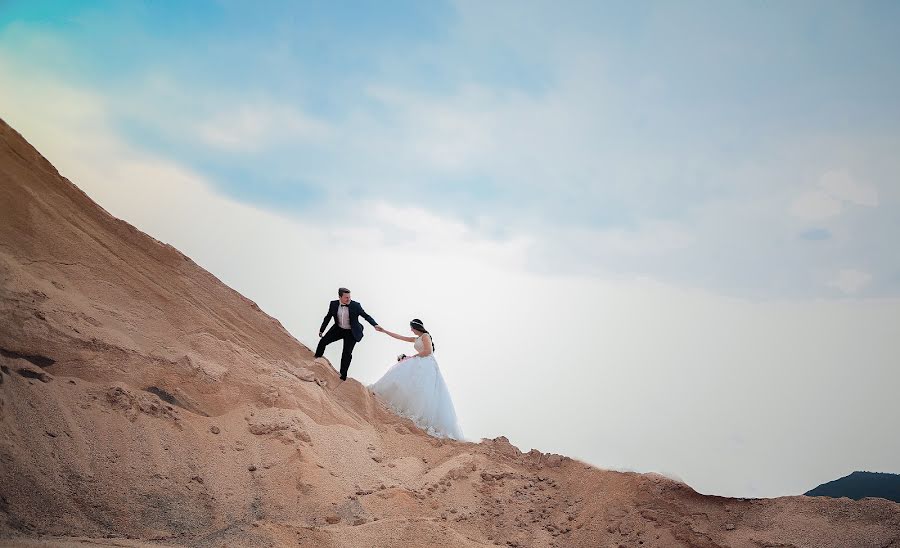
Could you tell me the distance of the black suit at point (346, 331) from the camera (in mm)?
→ 13188

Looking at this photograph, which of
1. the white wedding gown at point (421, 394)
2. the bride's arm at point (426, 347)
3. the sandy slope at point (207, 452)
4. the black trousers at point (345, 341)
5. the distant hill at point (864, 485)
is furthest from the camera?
the bride's arm at point (426, 347)

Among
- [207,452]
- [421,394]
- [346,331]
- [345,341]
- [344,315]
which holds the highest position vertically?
[344,315]

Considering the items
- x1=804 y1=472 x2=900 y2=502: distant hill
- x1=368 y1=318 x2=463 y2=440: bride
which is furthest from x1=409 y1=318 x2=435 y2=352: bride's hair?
x1=804 y1=472 x2=900 y2=502: distant hill

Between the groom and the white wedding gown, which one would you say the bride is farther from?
the groom

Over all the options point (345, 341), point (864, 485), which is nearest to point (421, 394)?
point (345, 341)

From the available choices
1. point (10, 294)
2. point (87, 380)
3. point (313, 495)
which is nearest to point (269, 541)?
point (313, 495)

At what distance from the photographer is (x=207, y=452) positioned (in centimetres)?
990

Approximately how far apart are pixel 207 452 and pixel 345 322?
13.0ft

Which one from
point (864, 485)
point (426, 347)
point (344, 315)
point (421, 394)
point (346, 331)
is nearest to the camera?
point (864, 485)

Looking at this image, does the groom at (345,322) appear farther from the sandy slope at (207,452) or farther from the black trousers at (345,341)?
the sandy slope at (207,452)

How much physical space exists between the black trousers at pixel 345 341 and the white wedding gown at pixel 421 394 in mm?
1050

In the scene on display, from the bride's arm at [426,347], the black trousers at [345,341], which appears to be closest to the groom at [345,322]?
the black trousers at [345,341]

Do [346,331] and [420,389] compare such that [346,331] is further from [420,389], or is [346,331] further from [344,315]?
[420,389]

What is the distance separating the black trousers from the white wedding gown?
105 centimetres
